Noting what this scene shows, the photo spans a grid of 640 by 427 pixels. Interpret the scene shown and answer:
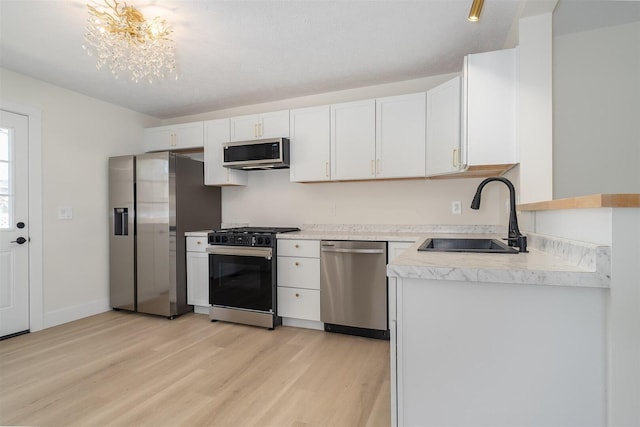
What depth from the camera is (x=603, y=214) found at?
956 mm

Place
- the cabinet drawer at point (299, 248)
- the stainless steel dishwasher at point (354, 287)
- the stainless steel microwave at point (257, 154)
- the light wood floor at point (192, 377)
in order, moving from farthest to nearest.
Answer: the stainless steel microwave at point (257, 154), the cabinet drawer at point (299, 248), the stainless steel dishwasher at point (354, 287), the light wood floor at point (192, 377)

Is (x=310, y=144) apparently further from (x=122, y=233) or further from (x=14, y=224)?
(x=14, y=224)

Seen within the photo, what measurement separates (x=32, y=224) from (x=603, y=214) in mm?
4135

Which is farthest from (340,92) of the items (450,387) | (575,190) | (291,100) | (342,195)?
(450,387)

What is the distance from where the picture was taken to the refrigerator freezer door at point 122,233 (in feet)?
11.8

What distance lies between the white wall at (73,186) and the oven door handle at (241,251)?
55.1 inches

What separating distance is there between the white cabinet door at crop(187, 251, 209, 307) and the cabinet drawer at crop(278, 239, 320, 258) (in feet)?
3.03

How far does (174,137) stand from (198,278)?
1.72 meters

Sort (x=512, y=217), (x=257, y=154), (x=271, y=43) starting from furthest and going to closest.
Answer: (x=257, y=154)
(x=271, y=43)
(x=512, y=217)

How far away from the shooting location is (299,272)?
10.2 feet

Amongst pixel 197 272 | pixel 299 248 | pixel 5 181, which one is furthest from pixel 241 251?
pixel 5 181

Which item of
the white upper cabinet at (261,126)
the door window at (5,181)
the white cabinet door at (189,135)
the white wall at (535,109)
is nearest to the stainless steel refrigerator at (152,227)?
the white cabinet door at (189,135)

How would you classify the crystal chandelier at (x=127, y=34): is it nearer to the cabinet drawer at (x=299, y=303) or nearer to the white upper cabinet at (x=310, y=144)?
the white upper cabinet at (x=310, y=144)

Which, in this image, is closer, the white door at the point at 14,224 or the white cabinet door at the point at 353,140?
the white door at the point at 14,224
